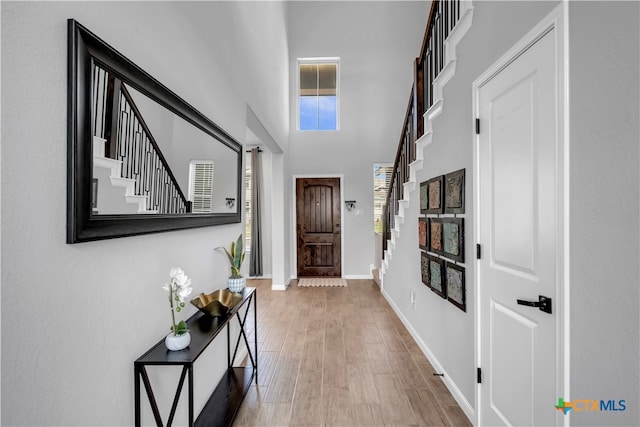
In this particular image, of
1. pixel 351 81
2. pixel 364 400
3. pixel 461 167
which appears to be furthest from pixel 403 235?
pixel 351 81

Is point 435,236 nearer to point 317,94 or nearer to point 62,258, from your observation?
point 62,258

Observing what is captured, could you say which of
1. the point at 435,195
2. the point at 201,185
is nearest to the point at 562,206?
the point at 435,195

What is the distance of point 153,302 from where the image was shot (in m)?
1.44

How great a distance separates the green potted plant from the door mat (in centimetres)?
344

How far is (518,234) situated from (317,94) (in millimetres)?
5751

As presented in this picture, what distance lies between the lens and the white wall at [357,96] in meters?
6.33

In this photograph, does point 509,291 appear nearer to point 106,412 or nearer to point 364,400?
point 364,400

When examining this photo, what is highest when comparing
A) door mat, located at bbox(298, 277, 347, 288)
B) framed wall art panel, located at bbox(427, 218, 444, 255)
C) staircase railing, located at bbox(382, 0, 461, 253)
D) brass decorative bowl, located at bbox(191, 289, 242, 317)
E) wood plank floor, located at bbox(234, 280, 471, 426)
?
staircase railing, located at bbox(382, 0, 461, 253)

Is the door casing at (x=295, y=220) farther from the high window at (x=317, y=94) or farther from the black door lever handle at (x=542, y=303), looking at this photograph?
the black door lever handle at (x=542, y=303)

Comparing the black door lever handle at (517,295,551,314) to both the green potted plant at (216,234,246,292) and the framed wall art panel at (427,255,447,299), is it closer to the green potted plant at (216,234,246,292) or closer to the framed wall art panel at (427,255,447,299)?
the framed wall art panel at (427,255,447,299)

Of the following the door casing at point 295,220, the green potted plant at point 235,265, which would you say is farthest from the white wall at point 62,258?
the door casing at point 295,220

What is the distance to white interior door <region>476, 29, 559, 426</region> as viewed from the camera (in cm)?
135

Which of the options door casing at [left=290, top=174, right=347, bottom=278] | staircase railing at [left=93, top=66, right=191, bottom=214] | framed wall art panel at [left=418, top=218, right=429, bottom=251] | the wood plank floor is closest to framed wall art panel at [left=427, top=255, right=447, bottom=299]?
framed wall art panel at [left=418, top=218, right=429, bottom=251]

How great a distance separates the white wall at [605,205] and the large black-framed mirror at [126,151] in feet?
5.65
